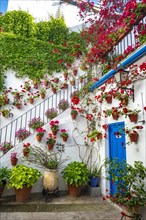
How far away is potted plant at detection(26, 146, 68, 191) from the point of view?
4.73 meters

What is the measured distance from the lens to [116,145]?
4.73 m

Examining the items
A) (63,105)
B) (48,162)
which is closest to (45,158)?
(48,162)

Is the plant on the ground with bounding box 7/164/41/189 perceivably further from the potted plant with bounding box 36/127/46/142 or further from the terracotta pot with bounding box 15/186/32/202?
the potted plant with bounding box 36/127/46/142

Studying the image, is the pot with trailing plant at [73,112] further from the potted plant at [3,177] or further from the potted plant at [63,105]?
the potted plant at [3,177]

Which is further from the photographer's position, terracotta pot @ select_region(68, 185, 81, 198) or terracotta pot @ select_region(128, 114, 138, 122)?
terracotta pot @ select_region(68, 185, 81, 198)

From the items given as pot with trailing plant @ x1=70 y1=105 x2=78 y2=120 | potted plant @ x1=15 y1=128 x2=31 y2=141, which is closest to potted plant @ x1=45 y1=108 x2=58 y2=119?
pot with trailing plant @ x1=70 y1=105 x2=78 y2=120

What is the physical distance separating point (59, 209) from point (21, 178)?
1.28 meters

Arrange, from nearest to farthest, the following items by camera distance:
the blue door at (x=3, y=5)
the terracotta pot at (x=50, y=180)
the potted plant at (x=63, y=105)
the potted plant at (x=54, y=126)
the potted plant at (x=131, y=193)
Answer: the potted plant at (x=131, y=193)
the terracotta pot at (x=50, y=180)
the potted plant at (x=54, y=126)
the potted plant at (x=63, y=105)
the blue door at (x=3, y=5)

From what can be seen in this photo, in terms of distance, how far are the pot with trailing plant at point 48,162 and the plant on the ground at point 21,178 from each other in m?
0.38

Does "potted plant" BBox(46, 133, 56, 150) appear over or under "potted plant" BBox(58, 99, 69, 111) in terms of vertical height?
under

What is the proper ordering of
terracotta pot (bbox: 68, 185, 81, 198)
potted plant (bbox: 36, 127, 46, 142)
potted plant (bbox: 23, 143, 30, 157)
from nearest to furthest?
terracotta pot (bbox: 68, 185, 81, 198) < potted plant (bbox: 23, 143, 30, 157) < potted plant (bbox: 36, 127, 46, 142)

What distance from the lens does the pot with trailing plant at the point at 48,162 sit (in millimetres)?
4719

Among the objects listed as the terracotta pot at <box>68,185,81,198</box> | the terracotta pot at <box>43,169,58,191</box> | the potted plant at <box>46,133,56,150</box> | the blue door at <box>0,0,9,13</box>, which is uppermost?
Answer: the blue door at <box>0,0,9,13</box>

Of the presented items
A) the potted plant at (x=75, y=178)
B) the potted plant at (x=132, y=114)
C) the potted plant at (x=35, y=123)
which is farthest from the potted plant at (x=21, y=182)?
the potted plant at (x=132, y=114)
